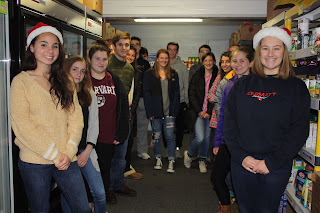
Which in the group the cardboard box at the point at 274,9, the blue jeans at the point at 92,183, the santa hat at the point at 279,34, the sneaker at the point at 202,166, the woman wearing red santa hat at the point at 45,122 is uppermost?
the cardboard box at the point at 274,9

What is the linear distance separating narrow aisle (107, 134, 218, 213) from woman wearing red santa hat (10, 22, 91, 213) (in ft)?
4.32

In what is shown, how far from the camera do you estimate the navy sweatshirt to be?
1.91 metres

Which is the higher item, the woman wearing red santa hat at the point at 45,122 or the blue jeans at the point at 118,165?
the woman wearing red santa hat at the point at 45,122

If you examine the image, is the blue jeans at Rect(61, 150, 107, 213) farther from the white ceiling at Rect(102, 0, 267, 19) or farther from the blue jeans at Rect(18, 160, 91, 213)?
the white ceiling at Rect(102, 0, 267, 19)

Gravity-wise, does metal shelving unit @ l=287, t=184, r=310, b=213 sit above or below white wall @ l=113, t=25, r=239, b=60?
below

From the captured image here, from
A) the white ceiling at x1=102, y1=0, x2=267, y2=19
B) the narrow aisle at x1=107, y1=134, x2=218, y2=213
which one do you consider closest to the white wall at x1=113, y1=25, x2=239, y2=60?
the white ceiling at x1=102, y1=0, x2=267, y2=19

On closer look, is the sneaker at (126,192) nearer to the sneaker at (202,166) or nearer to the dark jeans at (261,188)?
the sneaker at (202,166)

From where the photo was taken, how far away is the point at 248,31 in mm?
6074

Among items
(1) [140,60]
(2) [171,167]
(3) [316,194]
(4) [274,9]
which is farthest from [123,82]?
(3) [316,194]

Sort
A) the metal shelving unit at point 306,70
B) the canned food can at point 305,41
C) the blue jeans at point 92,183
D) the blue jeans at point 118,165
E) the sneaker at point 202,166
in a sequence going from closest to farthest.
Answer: the metal shelving unit at point 306,70 → the blue jeans at point 92,183 → the canned food can at point 305,41 → the blue jeans at point 118,165 → the sneaker at point 202,166

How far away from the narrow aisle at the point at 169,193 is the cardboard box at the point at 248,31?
270cm

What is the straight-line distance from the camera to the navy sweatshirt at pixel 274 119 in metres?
1.91

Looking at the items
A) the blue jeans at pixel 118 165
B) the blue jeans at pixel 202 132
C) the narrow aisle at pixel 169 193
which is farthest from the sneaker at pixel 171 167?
the blue jeans at pixel 118 165

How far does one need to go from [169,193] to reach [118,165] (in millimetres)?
798
